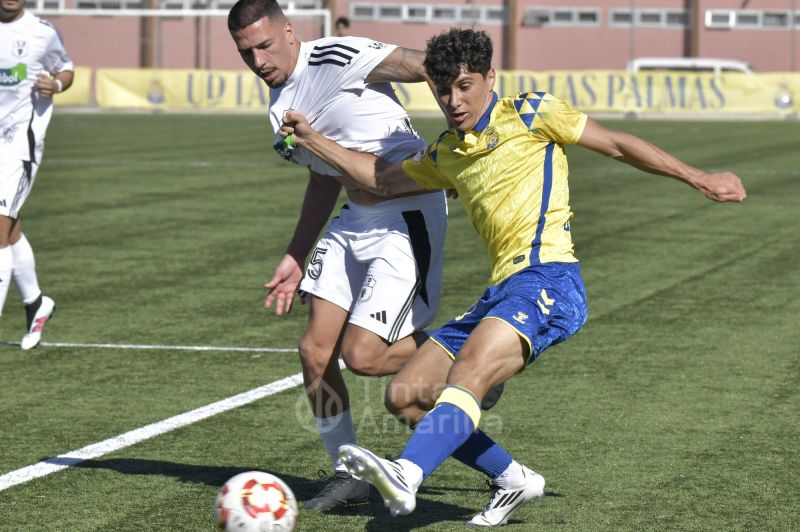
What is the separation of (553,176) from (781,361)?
3667mm

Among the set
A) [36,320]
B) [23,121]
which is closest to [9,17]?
[23,121]

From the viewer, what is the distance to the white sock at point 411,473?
14.7 feet

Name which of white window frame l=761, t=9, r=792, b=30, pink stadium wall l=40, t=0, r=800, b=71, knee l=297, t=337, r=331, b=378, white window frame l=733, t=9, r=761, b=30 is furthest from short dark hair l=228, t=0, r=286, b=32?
white window frame l=733, t=9, r=761, b=30

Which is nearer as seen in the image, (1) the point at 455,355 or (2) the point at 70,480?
(1) the point at 455,355

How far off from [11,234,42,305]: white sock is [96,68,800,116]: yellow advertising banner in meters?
26.9

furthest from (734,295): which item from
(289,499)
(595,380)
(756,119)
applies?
(756,119)

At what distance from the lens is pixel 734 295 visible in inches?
422

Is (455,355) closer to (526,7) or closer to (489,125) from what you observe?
(489,125)

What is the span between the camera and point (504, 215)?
522 cm

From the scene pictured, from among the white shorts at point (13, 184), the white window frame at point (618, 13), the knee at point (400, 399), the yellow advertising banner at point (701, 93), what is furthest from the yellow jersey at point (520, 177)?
the white window frame at point (618, 13)

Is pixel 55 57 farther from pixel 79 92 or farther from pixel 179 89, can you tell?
pixel 79 92

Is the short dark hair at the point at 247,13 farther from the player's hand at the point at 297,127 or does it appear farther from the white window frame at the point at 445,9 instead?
the white window frame at the point at 445,9

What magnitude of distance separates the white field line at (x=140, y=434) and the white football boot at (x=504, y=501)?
191 cm

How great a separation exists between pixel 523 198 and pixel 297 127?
0.92 m
